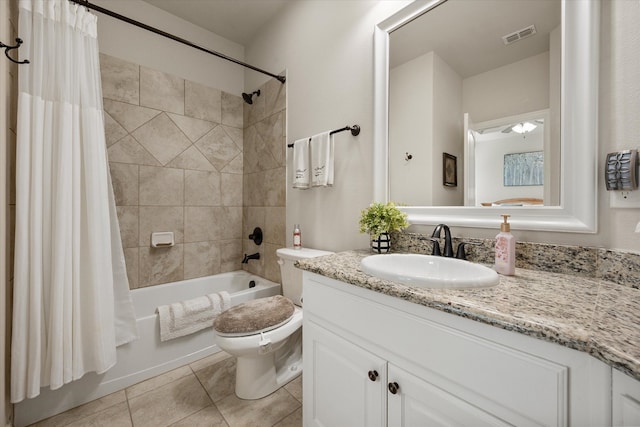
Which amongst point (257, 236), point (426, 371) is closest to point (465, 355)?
point (426, 371)

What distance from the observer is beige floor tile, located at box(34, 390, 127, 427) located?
49.3 inches

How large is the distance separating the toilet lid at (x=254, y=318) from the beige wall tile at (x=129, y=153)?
1.41 m

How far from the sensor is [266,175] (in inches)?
87.7

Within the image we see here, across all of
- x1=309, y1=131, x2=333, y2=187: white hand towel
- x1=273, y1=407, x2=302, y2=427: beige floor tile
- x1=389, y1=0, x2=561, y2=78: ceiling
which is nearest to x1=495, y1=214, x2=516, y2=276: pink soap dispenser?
x1=389, y1=0, x2=561, y2=78: ceiling

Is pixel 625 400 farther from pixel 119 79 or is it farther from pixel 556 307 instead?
pixel 119 79

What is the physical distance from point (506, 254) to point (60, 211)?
1.84 metres

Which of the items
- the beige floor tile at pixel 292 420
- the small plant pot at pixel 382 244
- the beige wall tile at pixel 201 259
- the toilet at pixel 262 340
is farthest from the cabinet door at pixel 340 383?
the beige wall tile at pixel 201 259

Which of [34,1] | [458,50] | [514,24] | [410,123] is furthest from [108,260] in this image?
[514,24]

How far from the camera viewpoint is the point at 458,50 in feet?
3.83

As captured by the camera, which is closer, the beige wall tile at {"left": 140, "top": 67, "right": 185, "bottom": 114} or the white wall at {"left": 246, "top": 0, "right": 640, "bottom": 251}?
the white wall at {"left": 246, "top": 0, "right": 640, "bottom": 251}

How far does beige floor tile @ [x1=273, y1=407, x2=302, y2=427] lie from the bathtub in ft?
2.68

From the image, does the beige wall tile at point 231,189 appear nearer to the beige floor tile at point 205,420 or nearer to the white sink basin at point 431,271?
the beige floor tile at point 205,420

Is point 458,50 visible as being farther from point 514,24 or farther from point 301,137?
point 301,137

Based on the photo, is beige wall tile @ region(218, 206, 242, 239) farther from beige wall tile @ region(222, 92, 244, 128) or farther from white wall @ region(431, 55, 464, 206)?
white wall @ region(431, 55, 464, 206)
